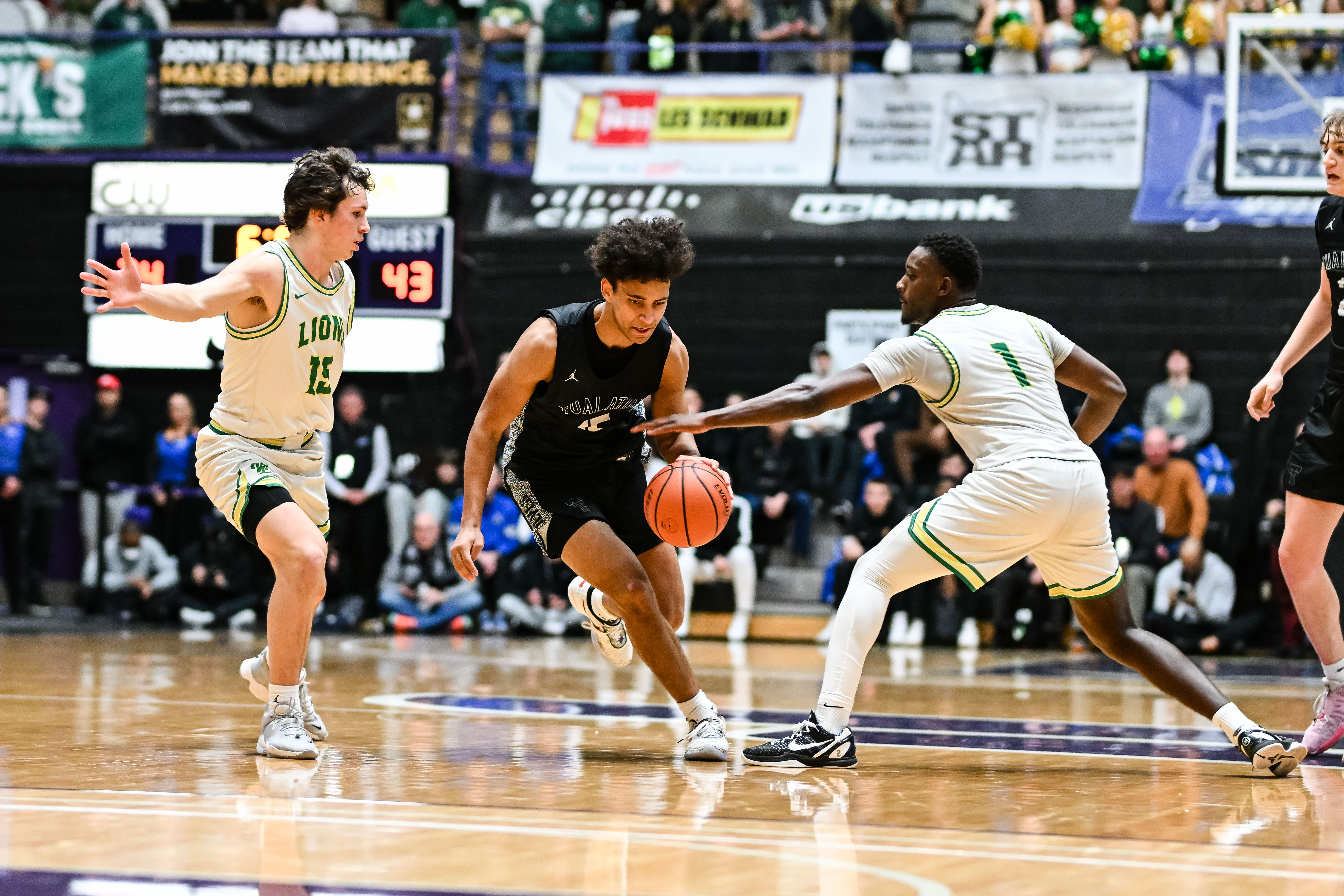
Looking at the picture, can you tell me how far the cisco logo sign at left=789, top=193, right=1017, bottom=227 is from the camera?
46.7 ft

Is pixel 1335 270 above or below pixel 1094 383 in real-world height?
above

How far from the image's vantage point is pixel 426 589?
43.2ft

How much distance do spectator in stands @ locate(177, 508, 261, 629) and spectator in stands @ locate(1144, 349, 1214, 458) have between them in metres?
7.62

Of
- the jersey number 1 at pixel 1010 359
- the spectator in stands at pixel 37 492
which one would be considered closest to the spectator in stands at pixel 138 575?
the spectator in stands at pixel 37 492

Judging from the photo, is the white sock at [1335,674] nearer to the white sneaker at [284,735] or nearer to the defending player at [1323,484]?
the defending player at [1323,484]

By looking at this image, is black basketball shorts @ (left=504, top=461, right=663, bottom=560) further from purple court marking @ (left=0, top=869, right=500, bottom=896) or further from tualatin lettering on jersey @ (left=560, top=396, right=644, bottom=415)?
purple court marking @ (left=0, top=869, right=500, bottom=896)

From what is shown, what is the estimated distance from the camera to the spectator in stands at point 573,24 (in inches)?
634

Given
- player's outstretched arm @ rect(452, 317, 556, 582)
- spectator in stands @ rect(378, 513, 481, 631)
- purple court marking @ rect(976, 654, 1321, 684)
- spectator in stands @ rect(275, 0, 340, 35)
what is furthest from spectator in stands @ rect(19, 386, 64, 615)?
player's outstretched arm @ rect(452, 317, 556, 582)

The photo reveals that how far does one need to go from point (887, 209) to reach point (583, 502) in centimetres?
916

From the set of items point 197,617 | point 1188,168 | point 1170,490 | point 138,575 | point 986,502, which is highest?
point 1188,168

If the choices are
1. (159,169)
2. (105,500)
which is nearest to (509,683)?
(105,500)

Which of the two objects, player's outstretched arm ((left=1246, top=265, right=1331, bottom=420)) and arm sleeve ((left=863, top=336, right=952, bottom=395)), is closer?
arm sleeve ((left=863, top=336, right=952, bottom=395))

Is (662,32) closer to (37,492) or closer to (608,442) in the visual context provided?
(37,492)

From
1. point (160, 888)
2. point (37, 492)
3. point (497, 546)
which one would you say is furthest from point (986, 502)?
point (37, 492)
